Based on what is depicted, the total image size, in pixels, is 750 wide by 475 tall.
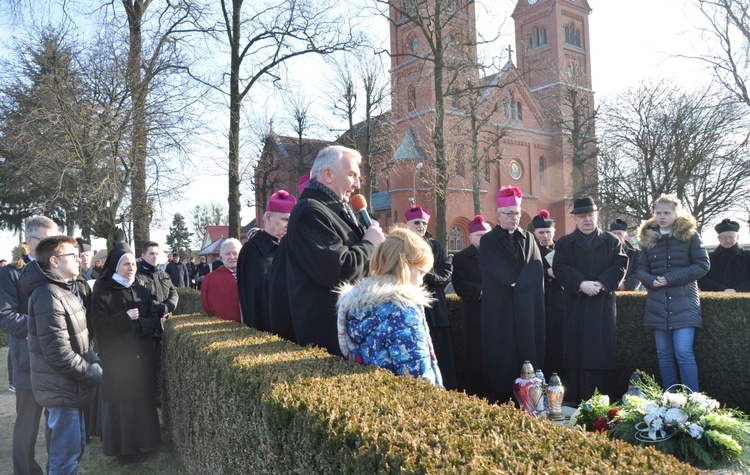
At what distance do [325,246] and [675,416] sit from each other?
2.18 metres

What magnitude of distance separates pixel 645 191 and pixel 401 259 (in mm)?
27686

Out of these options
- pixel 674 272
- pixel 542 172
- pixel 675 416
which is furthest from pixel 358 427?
pixel 542 172

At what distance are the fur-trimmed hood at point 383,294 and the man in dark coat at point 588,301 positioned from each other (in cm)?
340

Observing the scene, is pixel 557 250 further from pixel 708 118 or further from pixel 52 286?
pixel 708 118

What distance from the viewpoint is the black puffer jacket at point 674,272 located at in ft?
18.9

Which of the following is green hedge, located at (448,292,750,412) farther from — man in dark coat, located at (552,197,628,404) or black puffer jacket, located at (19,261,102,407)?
black puffer jacket, located at (19,261,102,407)

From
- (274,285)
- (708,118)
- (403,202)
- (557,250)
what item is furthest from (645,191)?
(274,285)

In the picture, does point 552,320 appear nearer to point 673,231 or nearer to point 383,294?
point 673,231

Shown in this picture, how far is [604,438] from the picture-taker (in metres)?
1.88

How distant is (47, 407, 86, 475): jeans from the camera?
437cm

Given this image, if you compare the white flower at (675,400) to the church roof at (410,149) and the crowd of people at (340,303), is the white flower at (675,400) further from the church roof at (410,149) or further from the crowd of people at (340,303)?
the church roof at (410,149)

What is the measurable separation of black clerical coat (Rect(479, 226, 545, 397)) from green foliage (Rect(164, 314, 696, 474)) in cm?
267

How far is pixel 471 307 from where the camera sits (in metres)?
6.78

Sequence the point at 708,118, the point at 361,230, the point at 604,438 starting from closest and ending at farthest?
1. the point at 604,438
2. the point at 361,230
3. the point at 708,118
